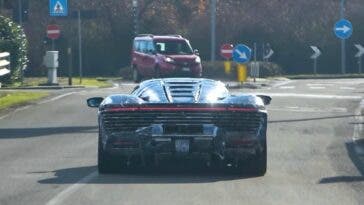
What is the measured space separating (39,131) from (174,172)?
6.70m

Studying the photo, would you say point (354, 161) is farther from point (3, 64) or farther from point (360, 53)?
point (360, 53)

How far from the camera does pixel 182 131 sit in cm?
1394

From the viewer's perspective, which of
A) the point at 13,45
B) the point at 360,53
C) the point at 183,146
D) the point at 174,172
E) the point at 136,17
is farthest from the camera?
the point at 136,17

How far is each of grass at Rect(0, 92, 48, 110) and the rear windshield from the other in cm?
899

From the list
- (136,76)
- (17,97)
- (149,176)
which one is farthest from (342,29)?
(149,176)

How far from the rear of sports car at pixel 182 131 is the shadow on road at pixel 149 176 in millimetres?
278

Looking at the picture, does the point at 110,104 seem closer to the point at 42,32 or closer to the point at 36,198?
the point at 36,198

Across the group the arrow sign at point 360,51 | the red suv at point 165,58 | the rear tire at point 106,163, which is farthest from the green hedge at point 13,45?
the rear tire at point 106,163

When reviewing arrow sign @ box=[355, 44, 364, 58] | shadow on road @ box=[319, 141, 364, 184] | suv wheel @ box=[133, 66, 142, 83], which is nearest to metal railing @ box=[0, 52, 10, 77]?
suv wheel @ box=[133, 66, 142, 83]

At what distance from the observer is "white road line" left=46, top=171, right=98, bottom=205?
1189cm

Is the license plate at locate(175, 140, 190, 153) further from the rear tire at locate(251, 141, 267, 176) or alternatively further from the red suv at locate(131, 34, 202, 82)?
the red suv at locate(131, 34, 202, 82)

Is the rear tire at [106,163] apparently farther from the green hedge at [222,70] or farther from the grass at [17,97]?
the green hedge at [222,70]

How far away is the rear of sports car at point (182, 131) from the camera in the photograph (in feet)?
45.6

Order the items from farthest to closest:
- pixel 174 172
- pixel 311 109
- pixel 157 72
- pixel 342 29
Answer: pixel 342 29
pixel 157 72
pixel 311 109
pixel 174 172
